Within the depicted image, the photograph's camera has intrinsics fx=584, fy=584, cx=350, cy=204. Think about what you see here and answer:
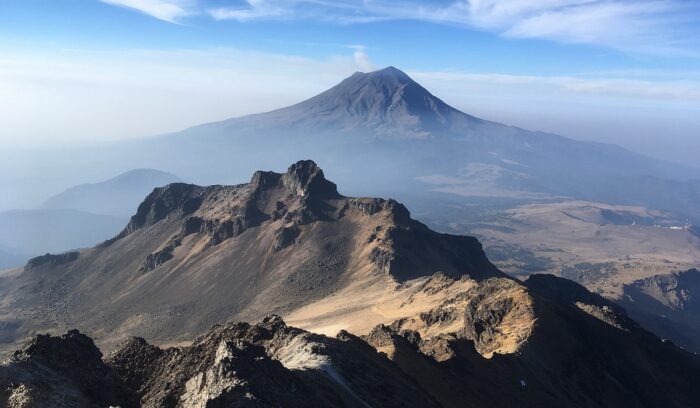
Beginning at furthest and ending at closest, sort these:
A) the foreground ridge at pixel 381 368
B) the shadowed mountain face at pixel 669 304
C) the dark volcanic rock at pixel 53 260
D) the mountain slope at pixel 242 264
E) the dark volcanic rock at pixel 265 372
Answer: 1. the dark volcanic rock at pixel 53 260
2. the shadowed mountain face at pixel 669 304
3. the mountain slope at pixel 242 264
4. the foreground ridge at pixel 381 368
5. the dark volcanic rock at pixel 265 372

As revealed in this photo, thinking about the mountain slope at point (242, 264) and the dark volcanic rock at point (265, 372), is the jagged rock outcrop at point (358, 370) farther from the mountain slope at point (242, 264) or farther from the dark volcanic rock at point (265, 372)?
the mountain slope at point (242, 264)

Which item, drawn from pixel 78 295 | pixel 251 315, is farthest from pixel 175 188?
pixel 251 315

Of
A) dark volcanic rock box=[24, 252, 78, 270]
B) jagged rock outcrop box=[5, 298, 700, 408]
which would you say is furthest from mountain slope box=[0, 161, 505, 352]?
jagged rock outcrop box=[5, 298, 700, 408]

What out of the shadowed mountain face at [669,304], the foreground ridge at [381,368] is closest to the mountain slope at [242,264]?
the foreground ridge at [381,368]

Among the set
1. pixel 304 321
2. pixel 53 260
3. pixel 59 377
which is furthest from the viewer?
pixel 53 260

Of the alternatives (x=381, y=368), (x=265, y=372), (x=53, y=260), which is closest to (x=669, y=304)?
(x=381, y=368)

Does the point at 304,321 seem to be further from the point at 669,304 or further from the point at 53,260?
the point at 669,304

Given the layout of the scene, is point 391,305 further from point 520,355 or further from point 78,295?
point 78,295

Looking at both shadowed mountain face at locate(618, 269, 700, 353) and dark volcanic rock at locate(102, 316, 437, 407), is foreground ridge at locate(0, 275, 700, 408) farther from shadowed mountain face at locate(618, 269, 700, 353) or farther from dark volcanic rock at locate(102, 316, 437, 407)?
shadowed mountain face at locate(618, 269, 700, 353)
